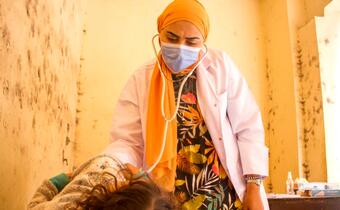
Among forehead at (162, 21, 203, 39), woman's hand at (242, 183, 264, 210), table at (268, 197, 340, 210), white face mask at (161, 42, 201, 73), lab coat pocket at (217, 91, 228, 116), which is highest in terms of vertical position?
→ forehead at (162, 21, 203, 39)

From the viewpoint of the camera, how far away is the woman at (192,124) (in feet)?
3.15

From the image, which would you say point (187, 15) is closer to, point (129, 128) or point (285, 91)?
point (129, 128)

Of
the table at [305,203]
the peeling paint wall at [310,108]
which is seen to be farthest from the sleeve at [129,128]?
the peeling paint wall at [310,108]

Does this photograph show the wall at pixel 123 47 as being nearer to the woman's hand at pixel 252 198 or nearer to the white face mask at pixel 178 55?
the white face mask at pixel 178 55

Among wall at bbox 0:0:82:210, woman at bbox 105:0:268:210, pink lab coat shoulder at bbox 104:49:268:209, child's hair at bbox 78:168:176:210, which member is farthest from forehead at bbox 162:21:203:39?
child's hair at bbox 78:168:176:210

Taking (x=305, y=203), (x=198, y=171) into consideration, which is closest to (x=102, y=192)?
(x=198, y=171)

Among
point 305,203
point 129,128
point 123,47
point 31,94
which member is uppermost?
point 123,47

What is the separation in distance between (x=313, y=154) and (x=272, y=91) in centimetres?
58

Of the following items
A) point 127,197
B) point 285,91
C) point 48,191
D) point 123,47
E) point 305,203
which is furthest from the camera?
point 123,47

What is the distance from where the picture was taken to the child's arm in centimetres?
62

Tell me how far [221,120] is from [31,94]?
646 mm

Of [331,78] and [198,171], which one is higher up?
[331,78]

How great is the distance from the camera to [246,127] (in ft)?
3.37

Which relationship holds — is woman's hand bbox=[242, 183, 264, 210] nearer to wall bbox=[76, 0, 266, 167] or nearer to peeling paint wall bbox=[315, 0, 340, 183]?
peeling paint wall bbox=[315, 0, 340, 183]
